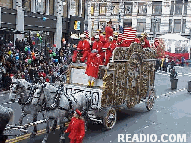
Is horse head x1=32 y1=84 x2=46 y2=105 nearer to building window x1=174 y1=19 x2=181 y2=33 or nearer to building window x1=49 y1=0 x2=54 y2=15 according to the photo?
building window x1=49 y1=0 x2=54 y2=15

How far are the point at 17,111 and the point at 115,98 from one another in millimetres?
5300

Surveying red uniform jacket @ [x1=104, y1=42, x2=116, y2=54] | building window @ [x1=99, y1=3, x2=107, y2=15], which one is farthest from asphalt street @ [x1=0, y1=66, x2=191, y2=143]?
building window @ [x1=99, y1=3, x2=107, y2=15]

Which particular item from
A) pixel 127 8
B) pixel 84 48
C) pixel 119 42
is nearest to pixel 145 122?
pixel 119 42

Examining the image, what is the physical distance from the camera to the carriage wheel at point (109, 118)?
Answer: 1123 cm

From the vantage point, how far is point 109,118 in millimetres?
11508

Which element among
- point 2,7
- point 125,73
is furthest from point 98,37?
point 2,7

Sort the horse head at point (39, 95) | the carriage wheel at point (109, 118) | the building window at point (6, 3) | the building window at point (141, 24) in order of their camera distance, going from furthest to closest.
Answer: the building window at point (141, 24) → the building window at point (6, 3) → the carriage wheel at point (109, 118) → the horse head at point (39, 95)

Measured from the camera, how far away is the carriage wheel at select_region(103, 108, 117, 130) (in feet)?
36.8

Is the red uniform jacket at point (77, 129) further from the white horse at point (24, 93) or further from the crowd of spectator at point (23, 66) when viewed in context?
the crowd of spectator at point (23, 66)

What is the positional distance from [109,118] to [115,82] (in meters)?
1.47

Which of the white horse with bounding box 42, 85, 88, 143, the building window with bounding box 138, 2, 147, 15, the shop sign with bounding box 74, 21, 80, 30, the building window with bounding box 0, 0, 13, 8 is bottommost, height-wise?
the white horse with bounding box 42, 85, 88, 143

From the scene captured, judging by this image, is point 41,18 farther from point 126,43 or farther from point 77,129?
point 77,129

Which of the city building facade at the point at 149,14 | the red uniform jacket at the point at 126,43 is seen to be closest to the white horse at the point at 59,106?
the red uniform jacket at the point at 126,43

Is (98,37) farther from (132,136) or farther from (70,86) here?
(132,136)
